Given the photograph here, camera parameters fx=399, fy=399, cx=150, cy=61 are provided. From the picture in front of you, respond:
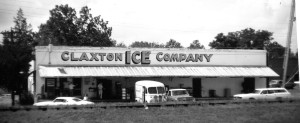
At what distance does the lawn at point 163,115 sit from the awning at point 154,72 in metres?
12.1

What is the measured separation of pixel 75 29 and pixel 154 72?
→ 30869 millimetres

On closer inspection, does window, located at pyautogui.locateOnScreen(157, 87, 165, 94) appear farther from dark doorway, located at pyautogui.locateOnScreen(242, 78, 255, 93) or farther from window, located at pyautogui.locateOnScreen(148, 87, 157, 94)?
dark doorway, located at pyautogui.locateOnScreen(242, 78, 255, 93)

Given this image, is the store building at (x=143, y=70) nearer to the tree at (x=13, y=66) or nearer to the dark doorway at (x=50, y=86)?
the dark doorway at (x=50, y=86)

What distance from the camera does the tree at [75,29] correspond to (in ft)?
210

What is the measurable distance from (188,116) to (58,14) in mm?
46116

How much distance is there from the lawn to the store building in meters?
11.7

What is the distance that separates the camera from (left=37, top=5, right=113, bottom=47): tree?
64.0 metres

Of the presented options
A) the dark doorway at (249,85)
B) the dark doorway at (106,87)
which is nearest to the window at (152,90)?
the dark doorway at (106,87)

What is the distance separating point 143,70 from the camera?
1476 inches

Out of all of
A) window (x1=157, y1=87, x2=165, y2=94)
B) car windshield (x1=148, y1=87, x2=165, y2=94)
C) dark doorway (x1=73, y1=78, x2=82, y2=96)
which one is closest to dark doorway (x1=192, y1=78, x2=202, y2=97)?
window (x1=157, y1=87, x2=165, y2=94)

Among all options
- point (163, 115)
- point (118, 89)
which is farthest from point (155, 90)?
point (163, 115)

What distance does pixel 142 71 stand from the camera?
3719cm

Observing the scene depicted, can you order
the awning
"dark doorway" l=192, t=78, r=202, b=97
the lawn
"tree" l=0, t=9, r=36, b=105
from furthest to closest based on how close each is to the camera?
"dark doorway" l=192, t=78, r=202, b=97 < the awning < "tree" l=0, t=9, r=36, b=105 < the lawn

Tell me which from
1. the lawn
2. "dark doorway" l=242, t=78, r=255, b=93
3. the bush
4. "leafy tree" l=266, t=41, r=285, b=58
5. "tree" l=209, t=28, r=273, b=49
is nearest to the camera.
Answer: the lawn
